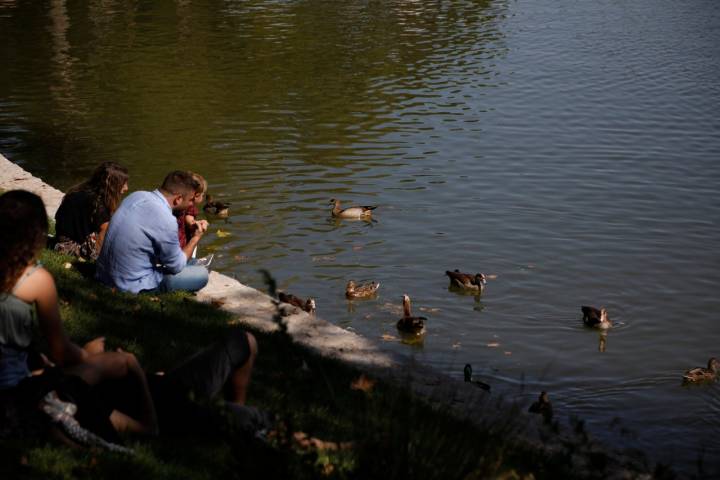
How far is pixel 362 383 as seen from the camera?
7.69 m

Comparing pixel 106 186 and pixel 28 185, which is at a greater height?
pixel 106 186

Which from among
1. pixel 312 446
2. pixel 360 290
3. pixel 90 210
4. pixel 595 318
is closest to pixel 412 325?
Answer: pixel 360 290

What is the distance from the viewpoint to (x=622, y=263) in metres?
14.0

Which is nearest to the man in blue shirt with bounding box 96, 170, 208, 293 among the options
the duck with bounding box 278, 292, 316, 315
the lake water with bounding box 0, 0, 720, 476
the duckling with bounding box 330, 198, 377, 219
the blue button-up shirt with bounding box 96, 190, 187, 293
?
the blue button-up shirt with bounding box 96, 190, 187, 293

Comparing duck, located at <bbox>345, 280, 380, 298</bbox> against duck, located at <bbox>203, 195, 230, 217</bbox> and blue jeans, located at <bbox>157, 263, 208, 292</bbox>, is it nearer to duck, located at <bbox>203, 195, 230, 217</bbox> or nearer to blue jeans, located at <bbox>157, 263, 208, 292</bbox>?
blue jeans, located at <bbox>157, 263, 208, 292</bbox>

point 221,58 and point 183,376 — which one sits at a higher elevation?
point 183,376

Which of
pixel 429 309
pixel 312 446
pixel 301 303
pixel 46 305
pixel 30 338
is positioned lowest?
pixel 429 309

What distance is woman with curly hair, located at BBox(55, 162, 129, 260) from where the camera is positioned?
10070 millimetres

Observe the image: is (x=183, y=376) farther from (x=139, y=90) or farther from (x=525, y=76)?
(x=525, y=76)

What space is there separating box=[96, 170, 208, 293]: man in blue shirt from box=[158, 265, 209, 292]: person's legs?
0.05 metres

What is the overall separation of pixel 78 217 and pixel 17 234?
5594 mm

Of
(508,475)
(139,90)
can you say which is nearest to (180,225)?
(508,475)

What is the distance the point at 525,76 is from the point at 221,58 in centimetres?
747

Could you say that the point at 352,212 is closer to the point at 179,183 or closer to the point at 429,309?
the point at 429,309
